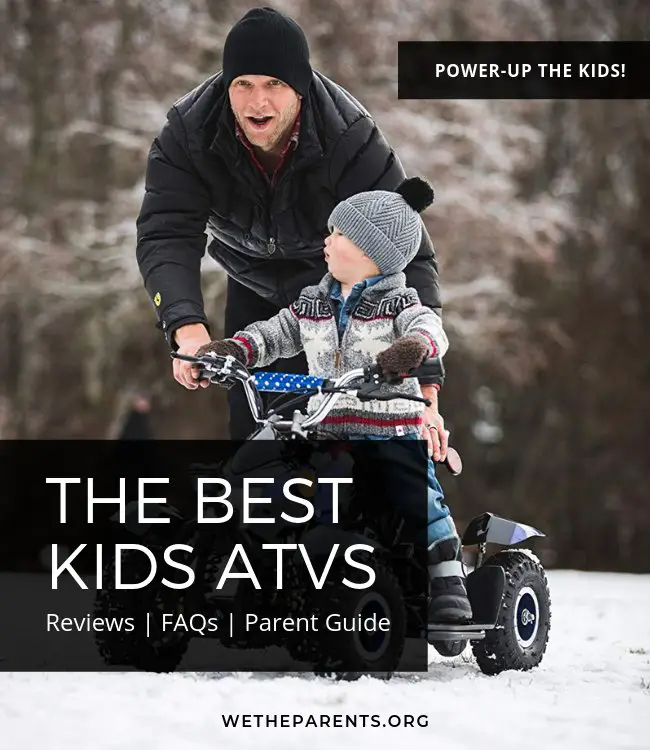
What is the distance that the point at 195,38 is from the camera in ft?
41.7

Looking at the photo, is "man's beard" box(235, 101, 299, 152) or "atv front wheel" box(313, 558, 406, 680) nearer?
"atv front wheel" box(313, 558, 406, 680)

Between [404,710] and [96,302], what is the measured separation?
11131 millimetres

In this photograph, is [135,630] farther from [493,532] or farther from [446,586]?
[493,532]

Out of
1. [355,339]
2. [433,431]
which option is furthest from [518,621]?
[355,339]

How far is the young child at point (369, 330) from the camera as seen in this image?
3.35 meters

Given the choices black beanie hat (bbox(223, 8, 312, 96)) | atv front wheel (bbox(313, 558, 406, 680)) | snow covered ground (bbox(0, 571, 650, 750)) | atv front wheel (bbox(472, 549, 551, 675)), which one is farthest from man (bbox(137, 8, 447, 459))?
snow covered ground (bbox(0, 571, 650, 750))

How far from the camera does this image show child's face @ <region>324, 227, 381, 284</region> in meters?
3.45

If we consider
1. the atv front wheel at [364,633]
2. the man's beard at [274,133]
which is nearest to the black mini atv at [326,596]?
the atv front wheel at [364,633]

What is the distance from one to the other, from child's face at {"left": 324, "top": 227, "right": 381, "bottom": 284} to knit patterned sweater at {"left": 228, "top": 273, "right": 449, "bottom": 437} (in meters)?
0.04

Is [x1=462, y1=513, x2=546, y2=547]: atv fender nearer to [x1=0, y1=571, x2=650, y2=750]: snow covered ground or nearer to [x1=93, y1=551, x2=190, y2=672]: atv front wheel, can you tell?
[x1=0, y1=571, x2=650, y2=750]: snow covered ground

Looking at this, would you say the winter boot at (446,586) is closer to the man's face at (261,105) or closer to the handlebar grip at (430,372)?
the handlebar grip at (430,372)

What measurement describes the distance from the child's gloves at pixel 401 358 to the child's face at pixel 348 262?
0.39 meters

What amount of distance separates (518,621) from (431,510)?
0.44m

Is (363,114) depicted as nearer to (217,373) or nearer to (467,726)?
(217,373)
